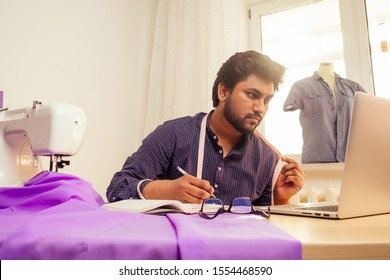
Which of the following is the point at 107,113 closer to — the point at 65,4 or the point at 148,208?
the point at 65,4

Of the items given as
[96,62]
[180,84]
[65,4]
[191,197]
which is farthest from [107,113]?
[191,197]

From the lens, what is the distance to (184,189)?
2.50ft

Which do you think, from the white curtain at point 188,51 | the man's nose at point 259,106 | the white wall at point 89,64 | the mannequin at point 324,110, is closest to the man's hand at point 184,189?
the man's nose at point 259,106

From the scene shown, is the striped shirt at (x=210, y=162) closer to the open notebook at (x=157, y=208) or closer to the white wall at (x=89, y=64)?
the open notebook at (x=157, y=208)

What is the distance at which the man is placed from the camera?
3.92 feet

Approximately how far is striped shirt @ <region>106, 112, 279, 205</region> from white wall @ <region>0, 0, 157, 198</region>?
71 cm

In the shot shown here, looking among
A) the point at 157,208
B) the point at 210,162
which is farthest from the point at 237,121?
the point at 157,208

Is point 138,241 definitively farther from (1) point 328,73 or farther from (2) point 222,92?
(1) point 328,73

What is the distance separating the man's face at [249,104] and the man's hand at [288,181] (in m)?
0.23

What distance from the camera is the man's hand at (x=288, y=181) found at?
1.00 meters

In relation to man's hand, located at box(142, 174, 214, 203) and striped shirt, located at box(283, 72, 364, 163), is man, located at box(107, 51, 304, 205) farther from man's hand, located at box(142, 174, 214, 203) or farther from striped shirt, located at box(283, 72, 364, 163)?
striped shirt, located at box(283, 72, 364, 163)

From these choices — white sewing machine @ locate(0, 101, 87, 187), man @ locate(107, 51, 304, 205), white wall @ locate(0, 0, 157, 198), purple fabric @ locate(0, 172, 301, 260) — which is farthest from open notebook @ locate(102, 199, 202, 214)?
white wall @ locate(0, 0, 157, 198)

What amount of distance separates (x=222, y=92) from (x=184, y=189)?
734 millimetres
